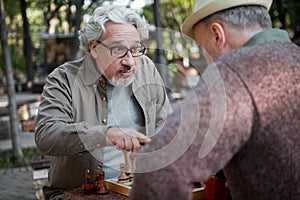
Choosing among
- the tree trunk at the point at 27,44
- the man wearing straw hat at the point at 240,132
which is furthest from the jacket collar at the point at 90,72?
the tree trunk at the point at 27,44

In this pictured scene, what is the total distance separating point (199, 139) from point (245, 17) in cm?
45

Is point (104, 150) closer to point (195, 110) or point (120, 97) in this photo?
point (120, 97)

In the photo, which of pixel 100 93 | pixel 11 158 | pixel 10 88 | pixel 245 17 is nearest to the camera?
pixel 245 17

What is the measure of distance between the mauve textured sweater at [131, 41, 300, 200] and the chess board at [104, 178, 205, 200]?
799 mm

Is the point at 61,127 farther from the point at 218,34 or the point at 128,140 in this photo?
the point at 218,34

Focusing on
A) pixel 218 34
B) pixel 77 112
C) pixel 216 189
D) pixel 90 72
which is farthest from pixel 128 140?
pixel 90 72

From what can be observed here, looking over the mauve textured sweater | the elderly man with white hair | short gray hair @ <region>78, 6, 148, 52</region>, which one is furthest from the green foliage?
the mauve textured sweater

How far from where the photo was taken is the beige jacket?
2234mm

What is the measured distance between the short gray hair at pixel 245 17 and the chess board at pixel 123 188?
0.90 metres

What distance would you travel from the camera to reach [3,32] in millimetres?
7645

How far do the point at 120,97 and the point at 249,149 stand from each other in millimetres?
1666

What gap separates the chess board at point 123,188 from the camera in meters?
2.00

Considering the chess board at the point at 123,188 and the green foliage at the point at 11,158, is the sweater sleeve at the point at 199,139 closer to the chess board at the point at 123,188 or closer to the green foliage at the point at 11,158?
the chess board at the point at 123,188

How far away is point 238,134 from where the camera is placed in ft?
3.53
